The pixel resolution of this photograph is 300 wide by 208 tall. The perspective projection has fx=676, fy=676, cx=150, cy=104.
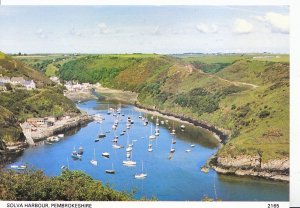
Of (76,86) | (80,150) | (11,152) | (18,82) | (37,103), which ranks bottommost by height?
(11,152)

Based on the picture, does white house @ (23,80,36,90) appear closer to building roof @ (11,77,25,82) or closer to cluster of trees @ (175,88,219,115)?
building roof @ (11,77,25,82)

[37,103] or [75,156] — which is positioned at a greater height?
[37,103]

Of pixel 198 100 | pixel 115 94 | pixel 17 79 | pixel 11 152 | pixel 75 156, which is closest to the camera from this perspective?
pixel 75 156

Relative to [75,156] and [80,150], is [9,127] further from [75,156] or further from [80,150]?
[75,156]

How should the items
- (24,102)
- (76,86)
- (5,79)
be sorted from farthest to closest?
(76,86) → (24,102) → (5,79)

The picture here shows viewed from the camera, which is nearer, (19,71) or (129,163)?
(129,163)

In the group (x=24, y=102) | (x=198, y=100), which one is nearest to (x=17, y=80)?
(x=24, y=102)

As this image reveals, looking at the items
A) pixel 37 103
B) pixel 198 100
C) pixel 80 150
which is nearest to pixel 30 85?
pixel 37 103
